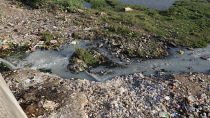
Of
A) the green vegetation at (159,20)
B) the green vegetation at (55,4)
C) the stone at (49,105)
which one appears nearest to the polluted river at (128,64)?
the green vegetation at (159,20)

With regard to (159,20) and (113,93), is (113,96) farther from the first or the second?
(159,20)

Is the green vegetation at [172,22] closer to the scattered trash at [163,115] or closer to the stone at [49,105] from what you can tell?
the scattered trash at [163,115]

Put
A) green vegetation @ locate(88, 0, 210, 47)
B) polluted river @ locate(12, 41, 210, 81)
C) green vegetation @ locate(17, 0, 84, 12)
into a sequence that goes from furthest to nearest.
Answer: green vegetation @ locate(17, 0, 84, 12) → green vegetation @ locate(88, 0, 210, 47) → polluted river @ locate(12, 41, 210, 81)

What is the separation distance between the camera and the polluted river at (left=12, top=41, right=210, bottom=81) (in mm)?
4918

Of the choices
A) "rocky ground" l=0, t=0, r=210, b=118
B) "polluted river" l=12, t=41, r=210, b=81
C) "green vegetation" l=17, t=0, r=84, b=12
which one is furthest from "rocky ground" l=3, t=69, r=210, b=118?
"green vegetation" l=17, t=0, r=84, b=12

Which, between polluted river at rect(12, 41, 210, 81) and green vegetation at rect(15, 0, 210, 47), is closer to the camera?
polluted river at rect(12, 41, 210, 81)

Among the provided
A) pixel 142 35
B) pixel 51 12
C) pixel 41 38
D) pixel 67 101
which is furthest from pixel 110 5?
pixel 67 101

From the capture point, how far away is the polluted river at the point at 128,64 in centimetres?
492

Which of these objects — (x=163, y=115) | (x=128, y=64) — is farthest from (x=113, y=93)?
(x=128, y=64)

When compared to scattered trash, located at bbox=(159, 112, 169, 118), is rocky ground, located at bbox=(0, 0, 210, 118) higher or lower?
higher

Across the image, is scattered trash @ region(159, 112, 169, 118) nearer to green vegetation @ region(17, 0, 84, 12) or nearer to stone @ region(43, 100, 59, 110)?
stone @ region(43, 100, 59, 110)

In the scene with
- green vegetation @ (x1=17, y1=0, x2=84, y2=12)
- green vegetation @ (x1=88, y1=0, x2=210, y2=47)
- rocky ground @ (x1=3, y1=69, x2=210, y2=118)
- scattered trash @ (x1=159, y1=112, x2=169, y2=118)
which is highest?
green vegetation @ (x1=17, y1=0, x2=84, y2=12)

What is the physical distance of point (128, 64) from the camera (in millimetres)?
5277

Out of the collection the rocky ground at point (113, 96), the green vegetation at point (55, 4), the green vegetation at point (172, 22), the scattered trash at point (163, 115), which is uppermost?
the green vegetation at point (55, 4)
